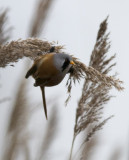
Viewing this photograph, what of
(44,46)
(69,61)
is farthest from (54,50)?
(69,61)

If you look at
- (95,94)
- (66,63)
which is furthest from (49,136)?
(66,63)

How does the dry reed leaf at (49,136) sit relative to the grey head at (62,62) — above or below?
below

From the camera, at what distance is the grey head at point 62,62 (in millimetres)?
958

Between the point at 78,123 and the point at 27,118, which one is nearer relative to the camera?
the point at 78,123

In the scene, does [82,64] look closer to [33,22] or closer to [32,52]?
[32,52]

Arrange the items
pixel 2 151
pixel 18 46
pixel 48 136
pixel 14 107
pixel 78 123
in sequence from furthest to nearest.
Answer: pixel 48 136
pixel 2 151
pixel 14 107
pixel 78 123
pixel 18 46

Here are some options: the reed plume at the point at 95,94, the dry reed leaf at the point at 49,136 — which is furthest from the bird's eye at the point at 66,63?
the dry reed leaf at the point at 49,136

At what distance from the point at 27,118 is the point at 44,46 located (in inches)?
40.6

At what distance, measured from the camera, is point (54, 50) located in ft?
3.70

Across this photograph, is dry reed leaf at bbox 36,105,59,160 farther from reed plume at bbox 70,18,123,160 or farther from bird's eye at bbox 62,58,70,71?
bird's eye at bbox 62,58,70,71

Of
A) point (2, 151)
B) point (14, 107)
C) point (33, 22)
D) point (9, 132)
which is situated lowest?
point (2, 151)

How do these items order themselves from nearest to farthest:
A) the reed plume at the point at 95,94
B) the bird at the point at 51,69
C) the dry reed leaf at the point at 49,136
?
the bird at the point at 51,69, the reed plume at the point at 95,94, the dry reed leaf at the point at 49,136

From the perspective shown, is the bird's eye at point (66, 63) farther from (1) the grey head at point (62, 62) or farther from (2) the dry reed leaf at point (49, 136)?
(2) the dry reed leaf at point (49, 136)

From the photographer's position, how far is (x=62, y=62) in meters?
0.96
